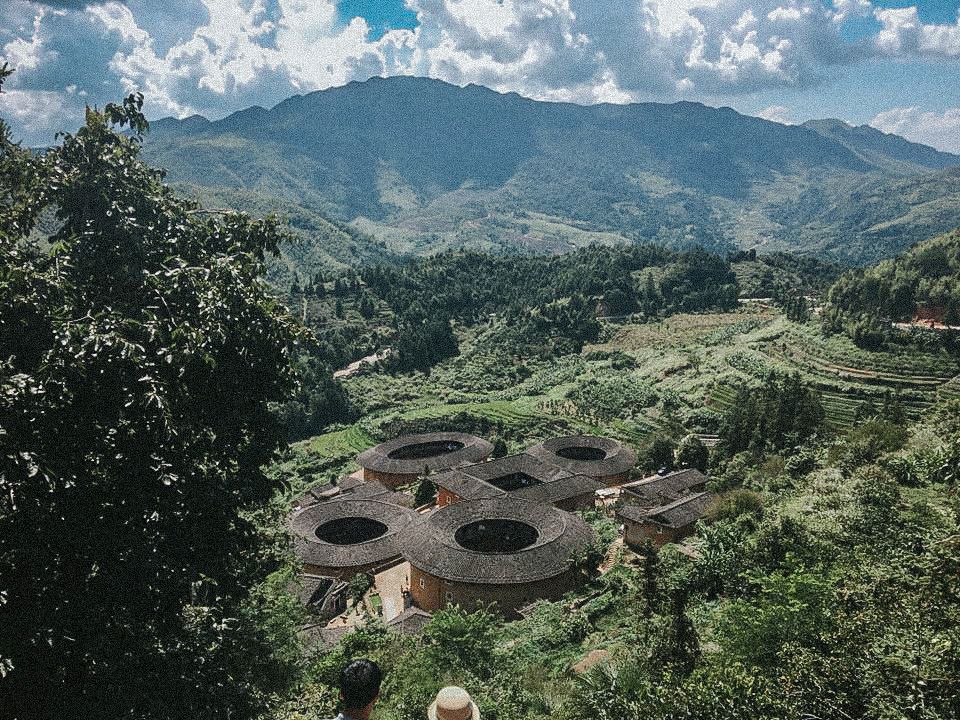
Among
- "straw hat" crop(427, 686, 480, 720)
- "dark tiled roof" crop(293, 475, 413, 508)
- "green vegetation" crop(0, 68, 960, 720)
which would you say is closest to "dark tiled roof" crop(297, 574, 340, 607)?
"green vegetation" crop(0, 68, 960, 720)

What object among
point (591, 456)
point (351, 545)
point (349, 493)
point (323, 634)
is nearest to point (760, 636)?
point (323, 634)

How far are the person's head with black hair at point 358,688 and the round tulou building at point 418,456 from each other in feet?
125

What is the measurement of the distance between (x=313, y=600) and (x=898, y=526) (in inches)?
819

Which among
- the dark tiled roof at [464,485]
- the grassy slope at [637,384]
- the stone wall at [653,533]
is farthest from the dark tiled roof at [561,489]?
the grassy slope at [637,384]

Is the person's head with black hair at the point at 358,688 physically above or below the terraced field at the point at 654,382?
above

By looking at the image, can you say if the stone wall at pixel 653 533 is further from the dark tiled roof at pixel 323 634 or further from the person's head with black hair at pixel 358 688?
the person's head with black hair at pixel 358 688

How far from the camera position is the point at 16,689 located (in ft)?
21.9

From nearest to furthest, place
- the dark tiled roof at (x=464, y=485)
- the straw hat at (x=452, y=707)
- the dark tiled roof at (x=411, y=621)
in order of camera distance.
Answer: the straw hat at (x=452, y=707)
the dark tiled roof at (x=411, y=621)
the dark tiled roof at (x=464, y=485)

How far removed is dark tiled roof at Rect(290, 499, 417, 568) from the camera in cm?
2877

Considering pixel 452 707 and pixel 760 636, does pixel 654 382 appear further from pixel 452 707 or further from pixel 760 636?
pixel 452 707

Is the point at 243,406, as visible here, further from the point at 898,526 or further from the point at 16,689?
the point at 898,526

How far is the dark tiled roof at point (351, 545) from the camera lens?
28766mm

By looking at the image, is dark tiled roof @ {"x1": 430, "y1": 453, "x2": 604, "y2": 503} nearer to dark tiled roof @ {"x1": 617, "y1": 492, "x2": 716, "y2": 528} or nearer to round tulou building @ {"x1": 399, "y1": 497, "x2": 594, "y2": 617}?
round tulou building @ {"x1": 399, "y1": 497, "x2": 594, "y2": 617}

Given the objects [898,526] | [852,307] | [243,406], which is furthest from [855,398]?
[243,406]
